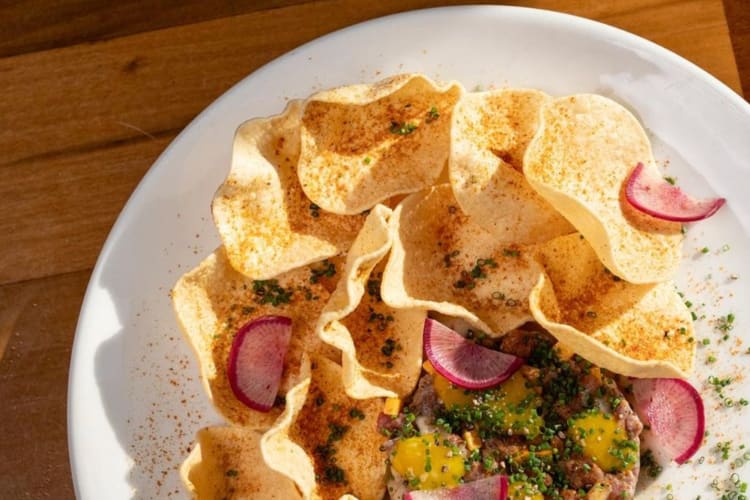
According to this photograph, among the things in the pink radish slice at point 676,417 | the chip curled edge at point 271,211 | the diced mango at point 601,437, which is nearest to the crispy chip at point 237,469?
the chip curled edge at point 271,211

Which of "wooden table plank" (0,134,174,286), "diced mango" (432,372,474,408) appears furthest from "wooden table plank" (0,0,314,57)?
"diced mango" (432,372,474,408)

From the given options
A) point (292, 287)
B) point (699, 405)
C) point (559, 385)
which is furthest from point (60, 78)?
point (699, 405)

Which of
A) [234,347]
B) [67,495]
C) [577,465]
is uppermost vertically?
[234,347]

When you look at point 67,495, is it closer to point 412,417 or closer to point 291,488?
point 291,488

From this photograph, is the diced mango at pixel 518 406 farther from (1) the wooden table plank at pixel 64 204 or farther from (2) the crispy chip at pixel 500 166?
(1) the wooden table plank at pixel 64 204

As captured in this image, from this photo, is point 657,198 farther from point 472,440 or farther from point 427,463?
point 427,463

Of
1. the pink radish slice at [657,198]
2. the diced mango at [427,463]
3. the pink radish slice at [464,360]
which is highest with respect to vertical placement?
the pink radish slice at [657,198]

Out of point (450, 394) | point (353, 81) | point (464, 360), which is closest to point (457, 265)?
point (464, 360)
